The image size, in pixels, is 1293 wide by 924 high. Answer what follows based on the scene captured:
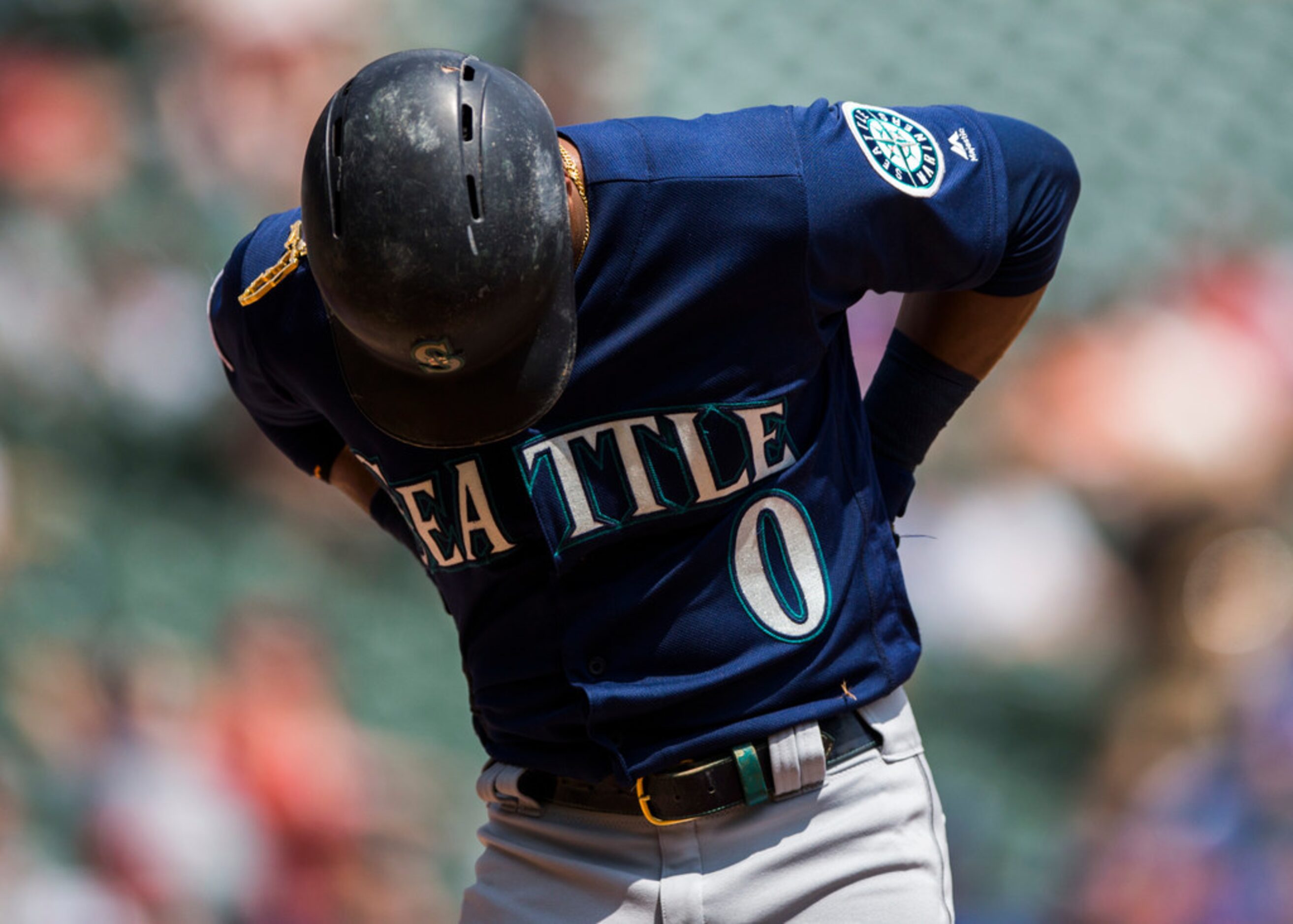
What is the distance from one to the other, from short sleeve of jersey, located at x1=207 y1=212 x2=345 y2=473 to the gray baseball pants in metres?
0.64

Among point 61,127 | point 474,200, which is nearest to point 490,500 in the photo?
point 474,200

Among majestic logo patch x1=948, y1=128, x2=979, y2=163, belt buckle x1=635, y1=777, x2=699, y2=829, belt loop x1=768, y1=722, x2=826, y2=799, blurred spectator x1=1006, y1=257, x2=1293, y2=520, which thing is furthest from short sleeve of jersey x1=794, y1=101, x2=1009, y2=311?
blurred spectator x1=1006, y1=257, x2=1293, y2=520

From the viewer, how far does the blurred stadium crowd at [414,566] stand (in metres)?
3.30

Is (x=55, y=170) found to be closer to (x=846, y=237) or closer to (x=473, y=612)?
(x=473, y=612)

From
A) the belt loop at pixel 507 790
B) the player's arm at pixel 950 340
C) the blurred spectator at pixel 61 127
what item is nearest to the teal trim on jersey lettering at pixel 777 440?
the player's arm at pixel 950 340

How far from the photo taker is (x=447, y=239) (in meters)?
1.41

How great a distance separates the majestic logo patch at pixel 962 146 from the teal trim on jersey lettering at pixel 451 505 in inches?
28.4

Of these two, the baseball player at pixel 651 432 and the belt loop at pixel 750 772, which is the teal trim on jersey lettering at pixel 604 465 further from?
the belt loop at pixel 750 772

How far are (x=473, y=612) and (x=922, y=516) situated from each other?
6.44ft

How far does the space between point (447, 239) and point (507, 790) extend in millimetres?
736

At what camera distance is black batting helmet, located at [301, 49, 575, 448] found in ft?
4.63

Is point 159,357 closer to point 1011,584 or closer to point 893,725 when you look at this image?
point 1011,584

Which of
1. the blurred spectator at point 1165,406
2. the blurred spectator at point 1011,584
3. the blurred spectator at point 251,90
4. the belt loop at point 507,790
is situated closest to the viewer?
the belt loop at point 507,790

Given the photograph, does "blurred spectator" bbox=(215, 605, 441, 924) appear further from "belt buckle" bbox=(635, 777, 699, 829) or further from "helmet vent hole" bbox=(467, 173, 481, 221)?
"helmet vent hole" bbox=(467, 173, 481, 221)
